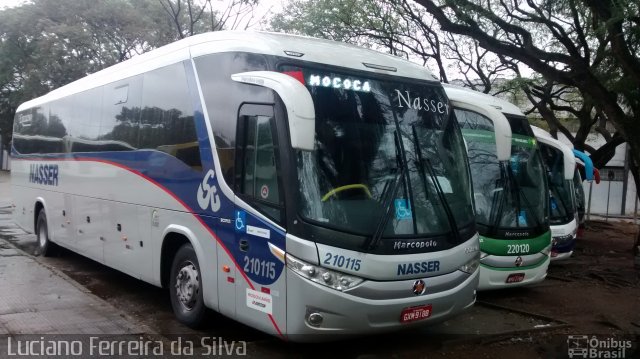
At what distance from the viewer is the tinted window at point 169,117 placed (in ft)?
19.7

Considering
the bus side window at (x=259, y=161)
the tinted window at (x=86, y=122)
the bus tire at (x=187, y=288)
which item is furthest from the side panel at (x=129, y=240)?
the bus side window at (x=259, y=161)

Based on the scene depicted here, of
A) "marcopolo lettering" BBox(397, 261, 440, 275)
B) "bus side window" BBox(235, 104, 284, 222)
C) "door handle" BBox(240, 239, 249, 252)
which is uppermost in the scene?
"bus side window" BBox(235, 104, 284, 222)

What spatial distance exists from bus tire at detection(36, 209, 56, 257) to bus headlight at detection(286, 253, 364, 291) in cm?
752

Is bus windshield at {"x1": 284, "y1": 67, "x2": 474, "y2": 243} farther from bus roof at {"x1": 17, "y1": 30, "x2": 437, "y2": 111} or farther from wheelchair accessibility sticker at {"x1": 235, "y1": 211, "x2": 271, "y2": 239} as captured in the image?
wheelchair accessibility sticker at {"x1": 235, "y1": 211, "x2": 271, "y2": 239}

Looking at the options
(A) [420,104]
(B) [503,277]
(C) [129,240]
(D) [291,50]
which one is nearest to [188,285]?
(C) [129,240]

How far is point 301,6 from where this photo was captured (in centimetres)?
1925

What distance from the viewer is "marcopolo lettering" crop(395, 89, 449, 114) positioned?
541 cm

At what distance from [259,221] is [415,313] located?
166cm

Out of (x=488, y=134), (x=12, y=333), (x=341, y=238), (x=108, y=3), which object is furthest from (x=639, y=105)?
(x=108, y=3)

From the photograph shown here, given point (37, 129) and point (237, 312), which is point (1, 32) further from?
point (237, 312)

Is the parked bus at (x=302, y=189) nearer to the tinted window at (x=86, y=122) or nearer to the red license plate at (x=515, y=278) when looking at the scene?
the tinted window at (x=86, y=122)

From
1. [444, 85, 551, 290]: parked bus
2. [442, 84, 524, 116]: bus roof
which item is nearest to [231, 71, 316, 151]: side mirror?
[444, 85, 551, 290]: parked bus

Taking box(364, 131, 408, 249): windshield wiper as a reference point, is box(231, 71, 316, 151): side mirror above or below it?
above

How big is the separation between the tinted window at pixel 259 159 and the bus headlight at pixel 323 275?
1.43 ft
